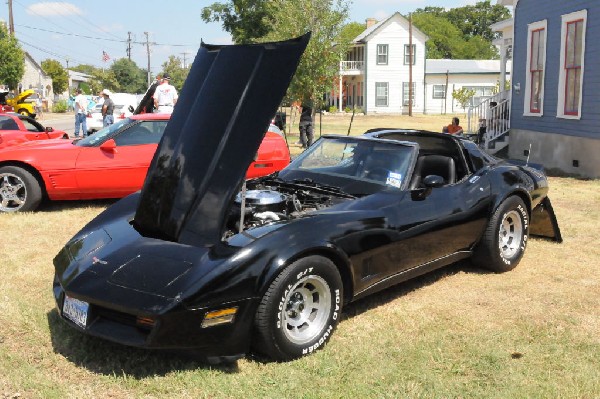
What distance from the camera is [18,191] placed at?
848 cm

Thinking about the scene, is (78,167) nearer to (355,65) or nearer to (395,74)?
(395,74)

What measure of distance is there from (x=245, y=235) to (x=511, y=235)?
3.23 m

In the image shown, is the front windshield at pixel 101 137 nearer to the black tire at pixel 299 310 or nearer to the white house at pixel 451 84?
the black tire at pixel 299 310

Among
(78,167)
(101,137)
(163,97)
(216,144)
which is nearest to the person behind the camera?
(216,144)

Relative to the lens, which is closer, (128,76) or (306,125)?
(306,125)

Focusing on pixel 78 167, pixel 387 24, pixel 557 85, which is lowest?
pixel 78 167

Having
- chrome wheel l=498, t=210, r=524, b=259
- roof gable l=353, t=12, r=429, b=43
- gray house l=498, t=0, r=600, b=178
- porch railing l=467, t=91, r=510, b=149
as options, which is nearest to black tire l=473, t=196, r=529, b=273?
chrome wheel l=498, t=210, r=524, b=259

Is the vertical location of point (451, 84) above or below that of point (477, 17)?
below

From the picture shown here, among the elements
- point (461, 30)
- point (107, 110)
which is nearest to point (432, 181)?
point (107, 110)

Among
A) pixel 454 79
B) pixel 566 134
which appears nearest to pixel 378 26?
pixel 454 79

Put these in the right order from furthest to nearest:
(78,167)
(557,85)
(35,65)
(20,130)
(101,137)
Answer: (35,65)
(557,85)
(20,130)
(101,137)
(78,167)

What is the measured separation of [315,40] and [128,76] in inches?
3886

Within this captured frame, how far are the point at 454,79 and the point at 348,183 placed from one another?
50445mm

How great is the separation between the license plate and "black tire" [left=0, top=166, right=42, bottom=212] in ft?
16.3
